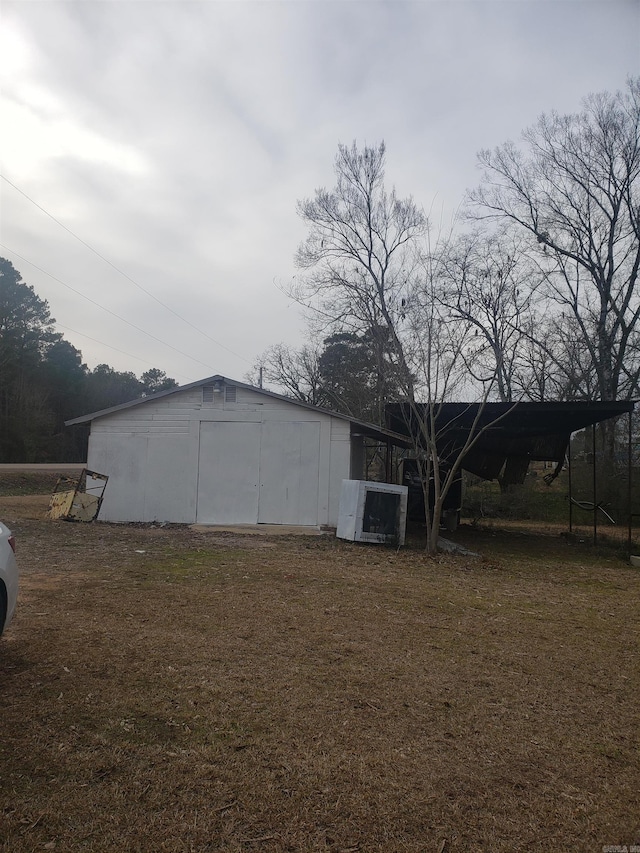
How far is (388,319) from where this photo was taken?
637 inches

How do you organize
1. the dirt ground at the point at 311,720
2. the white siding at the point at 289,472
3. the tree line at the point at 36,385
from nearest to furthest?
the dirt ground at the point at 311,720 < the white siding at the point at 289,472 < the tree line at the point at 36,385

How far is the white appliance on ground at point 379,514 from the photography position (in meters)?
11.4

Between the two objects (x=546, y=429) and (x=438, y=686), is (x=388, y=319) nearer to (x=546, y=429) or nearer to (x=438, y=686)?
(x=546, y=429)

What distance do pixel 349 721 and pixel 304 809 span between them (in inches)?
35.4

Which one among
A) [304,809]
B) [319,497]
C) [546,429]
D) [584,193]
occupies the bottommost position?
[304,809]

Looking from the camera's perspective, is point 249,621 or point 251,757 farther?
point 249,621

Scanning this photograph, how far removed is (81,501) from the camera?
44.7ft

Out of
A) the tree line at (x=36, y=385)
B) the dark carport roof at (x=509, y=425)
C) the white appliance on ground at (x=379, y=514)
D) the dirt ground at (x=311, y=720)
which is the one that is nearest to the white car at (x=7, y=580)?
the dirt ground at (x=311, y=720)

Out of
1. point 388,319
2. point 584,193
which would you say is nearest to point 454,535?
point 388,319

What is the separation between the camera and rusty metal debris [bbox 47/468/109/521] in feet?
44.3

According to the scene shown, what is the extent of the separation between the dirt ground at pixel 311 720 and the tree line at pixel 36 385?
31.2 meters

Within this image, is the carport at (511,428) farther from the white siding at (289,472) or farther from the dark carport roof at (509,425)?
the white siding at (289,472)

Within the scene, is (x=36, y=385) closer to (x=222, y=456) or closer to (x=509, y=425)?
(x=222, y=456)

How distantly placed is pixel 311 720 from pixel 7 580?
2097 mm
